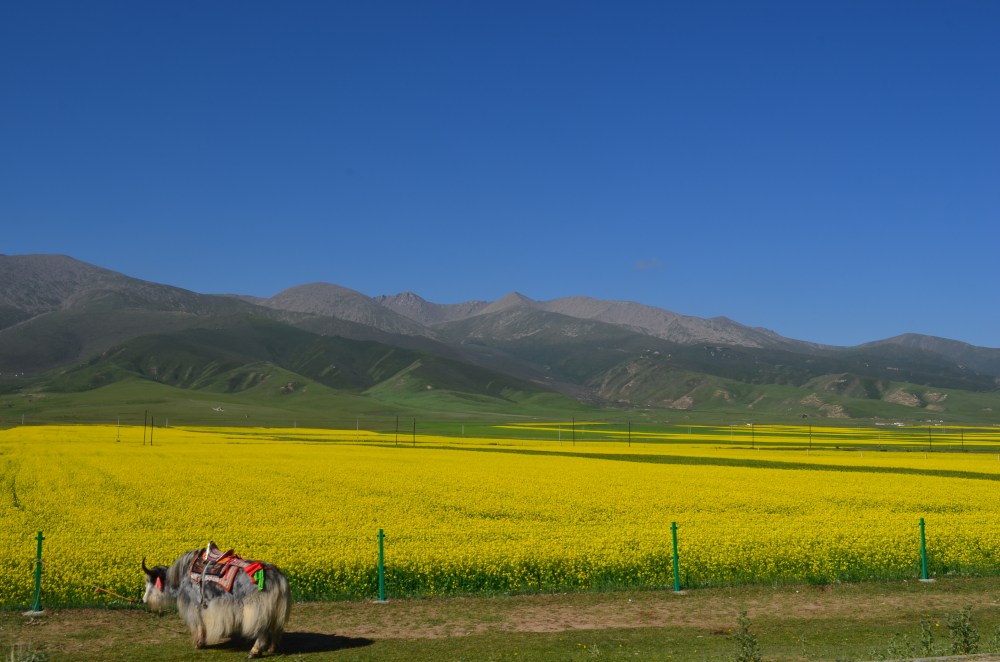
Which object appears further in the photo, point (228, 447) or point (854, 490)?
point (228, 447)

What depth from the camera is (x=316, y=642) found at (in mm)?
15547

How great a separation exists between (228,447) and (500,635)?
63.5 metres

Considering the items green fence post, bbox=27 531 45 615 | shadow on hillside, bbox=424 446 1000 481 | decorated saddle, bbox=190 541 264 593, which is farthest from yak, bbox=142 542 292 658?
shadow on hillside, bbox=424 446 1000 481

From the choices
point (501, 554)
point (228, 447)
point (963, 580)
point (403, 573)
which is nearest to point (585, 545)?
point (501, 554)

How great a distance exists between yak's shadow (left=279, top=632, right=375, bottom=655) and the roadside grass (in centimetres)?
2

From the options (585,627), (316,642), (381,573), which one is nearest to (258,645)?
(316,642)

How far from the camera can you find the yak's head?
15.3 m

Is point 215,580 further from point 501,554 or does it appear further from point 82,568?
point 501,554

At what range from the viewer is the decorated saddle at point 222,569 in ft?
45.9

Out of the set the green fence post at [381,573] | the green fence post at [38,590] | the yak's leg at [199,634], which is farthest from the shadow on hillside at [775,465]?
the green fence post at [38,590]

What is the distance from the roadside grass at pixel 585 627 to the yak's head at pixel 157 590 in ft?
2.51

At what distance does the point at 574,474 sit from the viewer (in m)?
47.7

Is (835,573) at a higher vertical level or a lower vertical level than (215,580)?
lower

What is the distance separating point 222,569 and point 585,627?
7.01m
